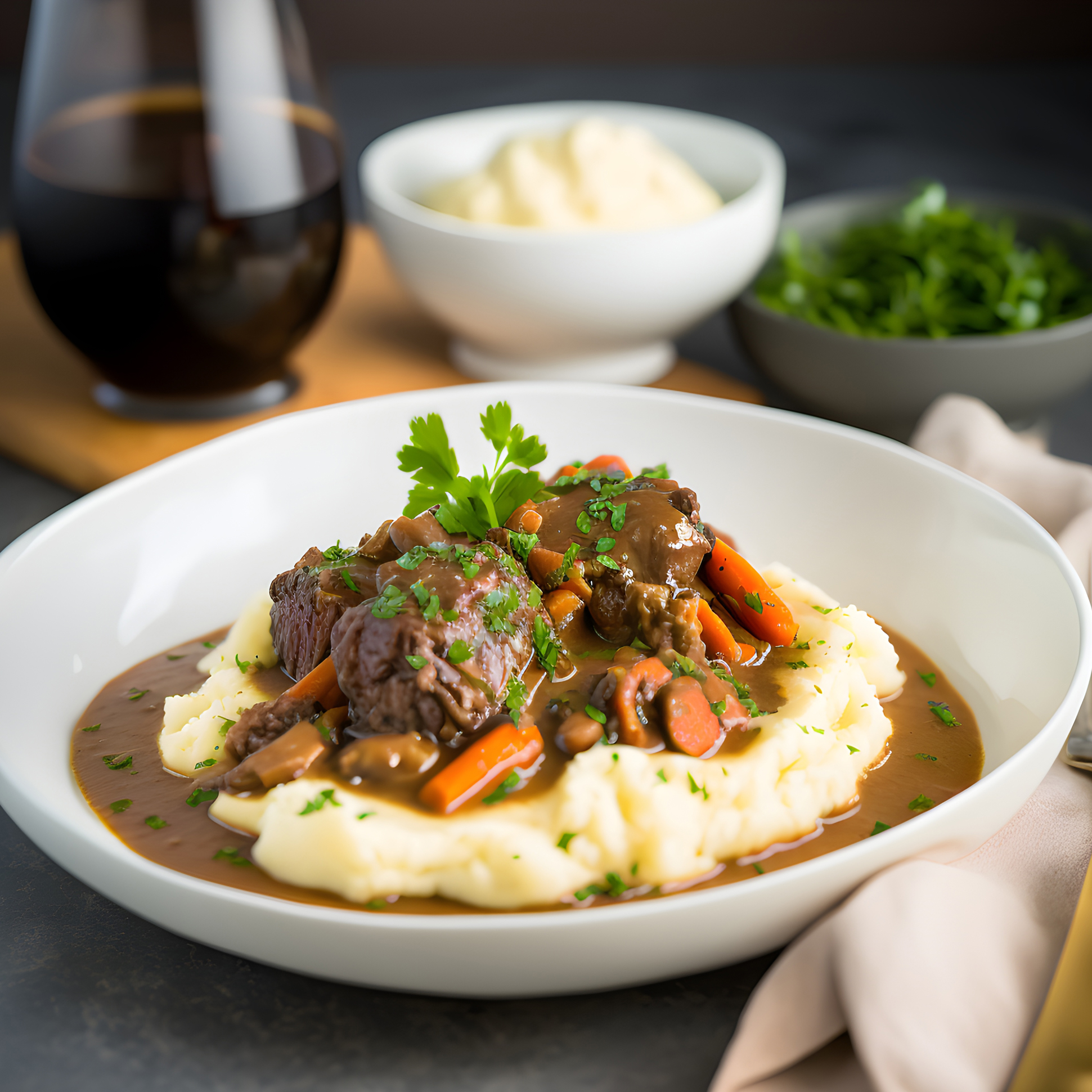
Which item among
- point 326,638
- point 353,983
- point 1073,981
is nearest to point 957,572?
point 1073,981

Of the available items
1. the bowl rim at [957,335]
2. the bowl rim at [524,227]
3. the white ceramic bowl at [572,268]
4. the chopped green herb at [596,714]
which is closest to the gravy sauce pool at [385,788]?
the chopped green herb at [596,714]

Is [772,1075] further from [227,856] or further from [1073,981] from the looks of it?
[227,856]

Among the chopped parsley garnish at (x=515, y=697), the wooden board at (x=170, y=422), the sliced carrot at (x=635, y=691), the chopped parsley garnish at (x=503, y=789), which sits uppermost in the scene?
the sliced carrot at (x=635, y=691)

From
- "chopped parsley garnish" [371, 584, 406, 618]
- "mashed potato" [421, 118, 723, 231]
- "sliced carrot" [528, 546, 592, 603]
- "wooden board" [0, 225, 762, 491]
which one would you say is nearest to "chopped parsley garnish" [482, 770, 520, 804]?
"chopped parsley garnish" [371, 584, 406, 618]

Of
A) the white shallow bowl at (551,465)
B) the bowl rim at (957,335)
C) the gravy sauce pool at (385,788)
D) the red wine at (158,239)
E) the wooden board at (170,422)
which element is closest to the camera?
the white shallow bowl at (551,465)

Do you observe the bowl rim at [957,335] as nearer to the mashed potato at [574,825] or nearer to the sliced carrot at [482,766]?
the mashed potato at [574,825]

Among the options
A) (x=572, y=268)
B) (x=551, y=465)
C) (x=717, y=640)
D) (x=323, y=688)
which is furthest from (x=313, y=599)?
(x=572, y=268)
